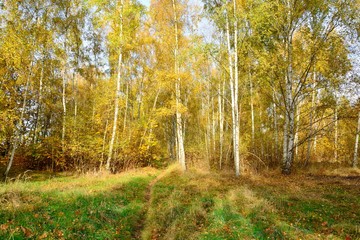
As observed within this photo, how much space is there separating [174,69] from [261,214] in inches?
500

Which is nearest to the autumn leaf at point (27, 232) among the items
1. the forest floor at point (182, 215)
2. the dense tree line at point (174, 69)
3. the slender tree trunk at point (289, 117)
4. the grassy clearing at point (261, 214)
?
the forest floor at point (182, 215)

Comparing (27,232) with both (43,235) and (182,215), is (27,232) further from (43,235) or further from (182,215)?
(182,215)

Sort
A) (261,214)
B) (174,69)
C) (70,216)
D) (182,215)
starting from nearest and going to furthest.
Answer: (70,216), (261,214), (182,215), (174,69)

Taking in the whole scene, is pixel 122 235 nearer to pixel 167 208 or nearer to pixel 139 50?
pixel 167 208

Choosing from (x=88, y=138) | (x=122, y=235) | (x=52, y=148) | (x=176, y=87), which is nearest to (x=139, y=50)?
(x=176, y=87)

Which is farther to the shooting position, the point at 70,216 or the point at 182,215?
the point at 182,215

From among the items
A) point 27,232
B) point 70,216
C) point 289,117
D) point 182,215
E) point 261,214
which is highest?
point 289,117

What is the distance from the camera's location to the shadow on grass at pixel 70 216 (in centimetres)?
479

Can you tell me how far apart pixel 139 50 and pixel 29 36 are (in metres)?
10.2

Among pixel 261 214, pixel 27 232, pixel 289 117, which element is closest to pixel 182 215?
pixel 261 214

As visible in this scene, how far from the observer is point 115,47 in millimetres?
15531

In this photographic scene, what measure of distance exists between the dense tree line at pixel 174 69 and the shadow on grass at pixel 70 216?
16.6 ft

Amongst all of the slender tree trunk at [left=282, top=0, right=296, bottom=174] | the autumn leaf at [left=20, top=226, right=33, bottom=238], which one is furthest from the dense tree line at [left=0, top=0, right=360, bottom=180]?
the autumn leaf at [left=20, top=226, right=33, bottom=238]

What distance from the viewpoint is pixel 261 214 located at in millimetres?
6262
